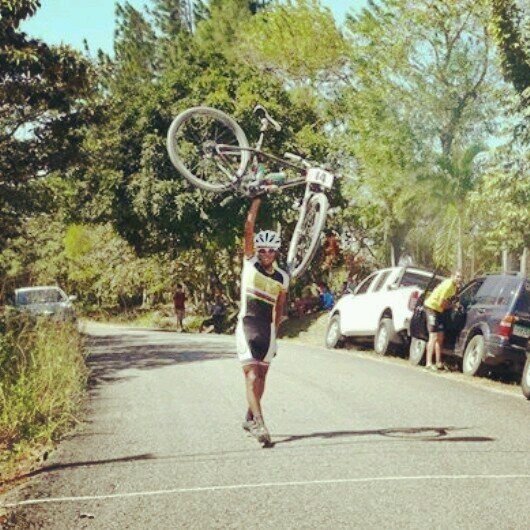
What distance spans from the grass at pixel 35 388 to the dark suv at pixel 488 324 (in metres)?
6.50

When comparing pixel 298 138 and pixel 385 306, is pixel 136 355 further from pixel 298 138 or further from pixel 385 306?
pixel 298 138

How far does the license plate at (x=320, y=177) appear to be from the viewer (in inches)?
367

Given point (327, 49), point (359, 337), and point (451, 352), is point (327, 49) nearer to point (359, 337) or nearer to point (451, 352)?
point (359, 337)

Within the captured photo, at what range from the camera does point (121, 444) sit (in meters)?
7.25

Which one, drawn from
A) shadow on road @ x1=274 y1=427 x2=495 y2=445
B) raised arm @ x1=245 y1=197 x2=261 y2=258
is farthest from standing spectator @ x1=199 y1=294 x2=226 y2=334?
raised arm @ x1=245 y1=197 x2=261 y2=258

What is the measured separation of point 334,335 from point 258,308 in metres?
12.7

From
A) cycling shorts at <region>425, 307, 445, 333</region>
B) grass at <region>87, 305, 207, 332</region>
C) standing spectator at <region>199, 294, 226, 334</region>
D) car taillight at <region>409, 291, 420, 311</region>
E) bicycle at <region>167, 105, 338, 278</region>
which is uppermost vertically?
bicycle at <region>167, 105, 338, 278</region>

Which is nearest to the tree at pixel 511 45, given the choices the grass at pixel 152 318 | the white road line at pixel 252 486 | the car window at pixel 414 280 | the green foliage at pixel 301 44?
the car window at pixel 414 280

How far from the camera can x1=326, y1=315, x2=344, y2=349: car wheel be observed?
19375 mm

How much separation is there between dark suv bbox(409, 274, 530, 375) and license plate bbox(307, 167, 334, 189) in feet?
15.0

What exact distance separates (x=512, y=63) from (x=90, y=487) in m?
14.0

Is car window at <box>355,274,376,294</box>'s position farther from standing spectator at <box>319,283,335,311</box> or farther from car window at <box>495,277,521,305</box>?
standing spectator at <box>319,283,335,311</box>

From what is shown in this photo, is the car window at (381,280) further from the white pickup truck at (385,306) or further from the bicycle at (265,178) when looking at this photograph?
the bicycle at (265,178)

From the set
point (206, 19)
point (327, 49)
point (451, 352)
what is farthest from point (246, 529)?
point (206, 19)
